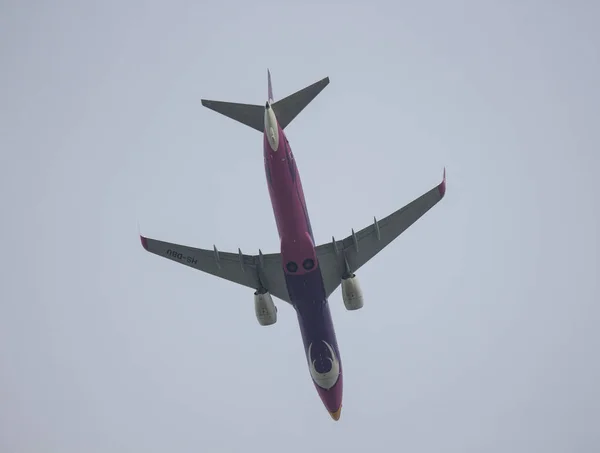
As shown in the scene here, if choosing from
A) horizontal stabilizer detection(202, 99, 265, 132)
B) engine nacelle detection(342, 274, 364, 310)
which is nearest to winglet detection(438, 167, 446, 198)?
engine nacelle detection(342, 274, 364, 310)

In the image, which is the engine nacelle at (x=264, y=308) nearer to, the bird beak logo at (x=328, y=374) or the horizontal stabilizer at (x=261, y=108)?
the bird beak logo at (x=328, y=374)

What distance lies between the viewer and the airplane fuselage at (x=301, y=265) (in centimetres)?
3431

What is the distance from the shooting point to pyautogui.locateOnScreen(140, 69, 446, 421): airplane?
35.2 m

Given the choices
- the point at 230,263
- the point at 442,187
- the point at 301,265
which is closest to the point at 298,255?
the point at 301,265

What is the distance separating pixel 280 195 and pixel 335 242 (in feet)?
18.6

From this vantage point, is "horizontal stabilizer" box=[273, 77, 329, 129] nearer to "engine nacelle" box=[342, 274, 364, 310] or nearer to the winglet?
the winglet

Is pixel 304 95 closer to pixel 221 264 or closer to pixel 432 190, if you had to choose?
pixel 432 190

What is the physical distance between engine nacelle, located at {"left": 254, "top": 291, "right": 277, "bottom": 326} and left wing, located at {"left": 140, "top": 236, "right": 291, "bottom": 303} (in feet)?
2.73

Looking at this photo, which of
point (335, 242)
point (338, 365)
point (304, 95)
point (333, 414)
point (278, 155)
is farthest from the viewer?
point (333, 414)

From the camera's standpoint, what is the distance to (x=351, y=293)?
3862cm

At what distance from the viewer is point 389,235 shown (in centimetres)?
3925

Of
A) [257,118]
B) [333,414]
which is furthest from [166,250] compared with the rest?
[333,414]

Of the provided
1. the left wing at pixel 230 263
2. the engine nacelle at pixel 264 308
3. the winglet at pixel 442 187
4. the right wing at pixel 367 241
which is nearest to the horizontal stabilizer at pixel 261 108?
the right wing at pixel 367 241

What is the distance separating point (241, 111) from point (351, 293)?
12.0 m
